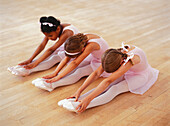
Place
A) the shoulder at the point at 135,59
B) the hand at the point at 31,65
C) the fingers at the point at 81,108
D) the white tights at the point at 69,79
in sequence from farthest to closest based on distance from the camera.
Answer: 1. the hand at the point at 31,65
2. the white tights at the point at 69,79
3. the shoulder at the point at 135,59
4. the fingers at the point at 81,108

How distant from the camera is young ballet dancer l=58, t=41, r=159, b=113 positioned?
1754mm

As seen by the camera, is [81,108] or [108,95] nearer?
[81,108]

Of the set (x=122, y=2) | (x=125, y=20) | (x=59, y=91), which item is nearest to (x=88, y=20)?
(x=125, y=20)

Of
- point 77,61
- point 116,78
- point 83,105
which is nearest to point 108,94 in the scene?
point 116,78

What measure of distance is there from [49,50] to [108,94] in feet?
2.48

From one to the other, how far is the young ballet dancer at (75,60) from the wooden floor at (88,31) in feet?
0.21

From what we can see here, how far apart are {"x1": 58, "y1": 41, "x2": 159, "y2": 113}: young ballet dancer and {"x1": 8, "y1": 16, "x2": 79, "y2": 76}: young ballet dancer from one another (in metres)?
0.57

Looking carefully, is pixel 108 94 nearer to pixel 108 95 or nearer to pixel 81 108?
pixel 108 95

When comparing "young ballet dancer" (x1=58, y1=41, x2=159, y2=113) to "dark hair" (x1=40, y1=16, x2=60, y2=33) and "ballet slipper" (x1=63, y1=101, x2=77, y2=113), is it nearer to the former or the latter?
"ballet slipper" (x1=63, y1=101, x2=77, y2=113)

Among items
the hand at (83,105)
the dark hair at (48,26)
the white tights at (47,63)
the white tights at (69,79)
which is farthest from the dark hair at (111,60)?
the white tights at (47,63)

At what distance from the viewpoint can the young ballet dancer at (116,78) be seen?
175cm

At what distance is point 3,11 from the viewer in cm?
436

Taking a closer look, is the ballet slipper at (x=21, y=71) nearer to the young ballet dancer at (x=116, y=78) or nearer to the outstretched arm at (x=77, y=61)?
the outstretched arm at (x=77, y=61)

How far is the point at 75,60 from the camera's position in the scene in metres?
2.05
